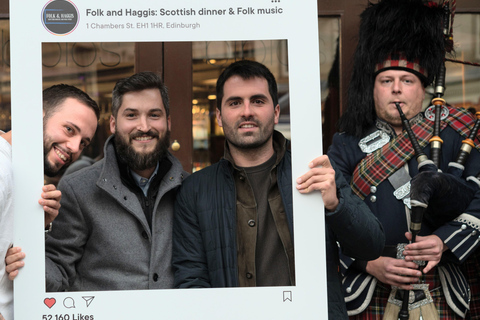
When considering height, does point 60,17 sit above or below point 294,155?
above

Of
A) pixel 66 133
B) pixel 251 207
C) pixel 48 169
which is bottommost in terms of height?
pixel 251 207

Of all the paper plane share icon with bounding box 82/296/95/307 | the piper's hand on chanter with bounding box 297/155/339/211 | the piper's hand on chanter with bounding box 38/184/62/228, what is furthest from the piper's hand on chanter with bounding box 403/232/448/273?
the piper's hand on chanter with bounding box 38/184/62/228

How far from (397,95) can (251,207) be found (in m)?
1.17

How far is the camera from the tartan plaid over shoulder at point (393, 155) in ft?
9.50

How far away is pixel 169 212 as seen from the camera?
227 cm

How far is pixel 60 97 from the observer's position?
2.22 metres

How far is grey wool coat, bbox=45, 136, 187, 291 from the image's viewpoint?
2.15 m

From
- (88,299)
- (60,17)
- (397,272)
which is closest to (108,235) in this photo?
(88,299)

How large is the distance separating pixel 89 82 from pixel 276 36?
3.20 feet

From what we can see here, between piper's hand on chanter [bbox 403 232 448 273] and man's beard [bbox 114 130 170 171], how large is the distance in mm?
1182

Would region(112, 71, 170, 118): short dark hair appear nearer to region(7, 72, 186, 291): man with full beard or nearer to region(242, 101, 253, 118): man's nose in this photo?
region(7, 72, 186, 291): man with full beard

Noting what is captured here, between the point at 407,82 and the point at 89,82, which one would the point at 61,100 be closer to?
the point at 89,82

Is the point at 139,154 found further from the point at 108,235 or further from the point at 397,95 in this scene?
the point at 397,95

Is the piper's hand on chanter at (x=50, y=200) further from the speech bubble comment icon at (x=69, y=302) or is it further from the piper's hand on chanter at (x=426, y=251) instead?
the piper's hand on chanter at (x=426, y=251)
